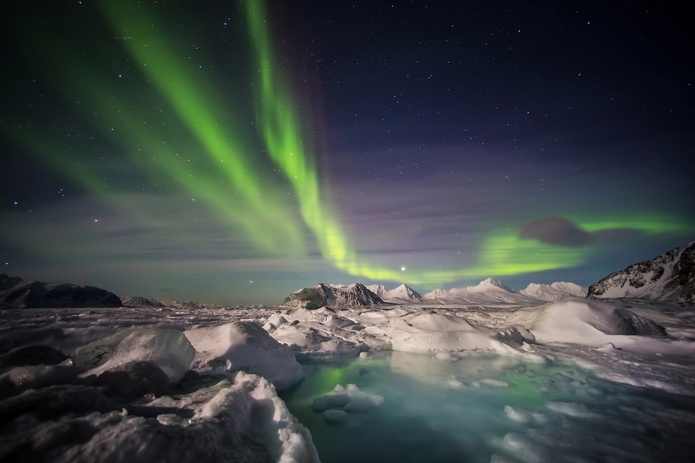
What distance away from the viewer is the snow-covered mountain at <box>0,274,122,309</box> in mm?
88188

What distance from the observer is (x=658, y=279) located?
Answer: 238 feet

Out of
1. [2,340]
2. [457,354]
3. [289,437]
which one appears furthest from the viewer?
[457,354]

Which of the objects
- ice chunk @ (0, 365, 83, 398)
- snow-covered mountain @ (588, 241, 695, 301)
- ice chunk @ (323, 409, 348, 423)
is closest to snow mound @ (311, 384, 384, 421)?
ice chunk @ (323, 409, 348, 423)

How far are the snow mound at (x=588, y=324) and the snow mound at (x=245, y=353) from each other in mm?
15215

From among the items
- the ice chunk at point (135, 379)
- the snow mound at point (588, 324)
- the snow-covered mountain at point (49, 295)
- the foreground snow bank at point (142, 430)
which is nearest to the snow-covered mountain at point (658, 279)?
the snow mound at point (588, 324)

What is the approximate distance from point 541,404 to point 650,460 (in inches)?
112

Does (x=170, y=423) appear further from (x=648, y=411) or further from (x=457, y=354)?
(x=457, y=354)

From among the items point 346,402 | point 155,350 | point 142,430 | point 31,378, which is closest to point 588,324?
point 346,402

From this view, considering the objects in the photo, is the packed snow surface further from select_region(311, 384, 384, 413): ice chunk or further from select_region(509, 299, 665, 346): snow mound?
select_region(509, 299, 665, 346): snow mound

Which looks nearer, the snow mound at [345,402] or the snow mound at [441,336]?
the snow mound at [345,402]

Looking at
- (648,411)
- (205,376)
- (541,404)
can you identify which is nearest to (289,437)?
(205,376)

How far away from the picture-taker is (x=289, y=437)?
3.97 m

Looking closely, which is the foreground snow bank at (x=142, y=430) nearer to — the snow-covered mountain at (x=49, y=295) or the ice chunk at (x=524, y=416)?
the ice chunk at (x=524, y=416)

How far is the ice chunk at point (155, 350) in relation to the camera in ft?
18.9
